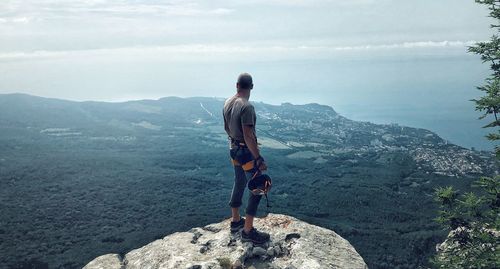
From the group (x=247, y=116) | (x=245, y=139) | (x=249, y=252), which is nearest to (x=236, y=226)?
(x=249, y=252)

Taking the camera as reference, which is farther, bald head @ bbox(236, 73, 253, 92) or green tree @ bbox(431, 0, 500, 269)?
green tree @ bbox(431, 0, 500, 269)

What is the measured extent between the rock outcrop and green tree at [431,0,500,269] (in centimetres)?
526

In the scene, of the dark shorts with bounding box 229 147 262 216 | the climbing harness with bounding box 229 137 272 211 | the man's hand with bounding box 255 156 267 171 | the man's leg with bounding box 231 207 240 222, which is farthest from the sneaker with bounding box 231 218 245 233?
the man's hand with bounding box 255 156 267 171

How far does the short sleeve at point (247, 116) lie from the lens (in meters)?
11.6

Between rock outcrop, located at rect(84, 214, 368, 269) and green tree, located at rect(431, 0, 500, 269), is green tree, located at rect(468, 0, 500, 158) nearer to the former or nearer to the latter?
green tree, located at rect(431, 0, 500, 269)

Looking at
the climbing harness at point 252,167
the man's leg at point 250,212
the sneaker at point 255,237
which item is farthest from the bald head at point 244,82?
the sneaker at point 255,237

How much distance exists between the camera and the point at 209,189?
154000 millimetres

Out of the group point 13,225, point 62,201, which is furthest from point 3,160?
point 13,225

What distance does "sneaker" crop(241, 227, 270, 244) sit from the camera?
1270 cm

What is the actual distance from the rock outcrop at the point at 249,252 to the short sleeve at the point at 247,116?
404 centimetres

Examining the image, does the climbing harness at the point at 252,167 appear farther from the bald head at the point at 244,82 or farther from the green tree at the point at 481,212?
the green tree at the point at 481,212

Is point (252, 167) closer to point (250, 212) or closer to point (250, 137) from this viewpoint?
point (250, 137)

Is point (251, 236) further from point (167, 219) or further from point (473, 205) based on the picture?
point (167, 219)

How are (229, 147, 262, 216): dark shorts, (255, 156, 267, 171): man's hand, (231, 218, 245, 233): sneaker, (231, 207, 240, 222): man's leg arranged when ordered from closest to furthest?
1. (255, 156, 267, 171): man's hand
2. (229, 147, 262, 216): dark shorts
3. (231, 207, 240, 222): man's leg
4. (231, 218, 245, 233): sneaker
